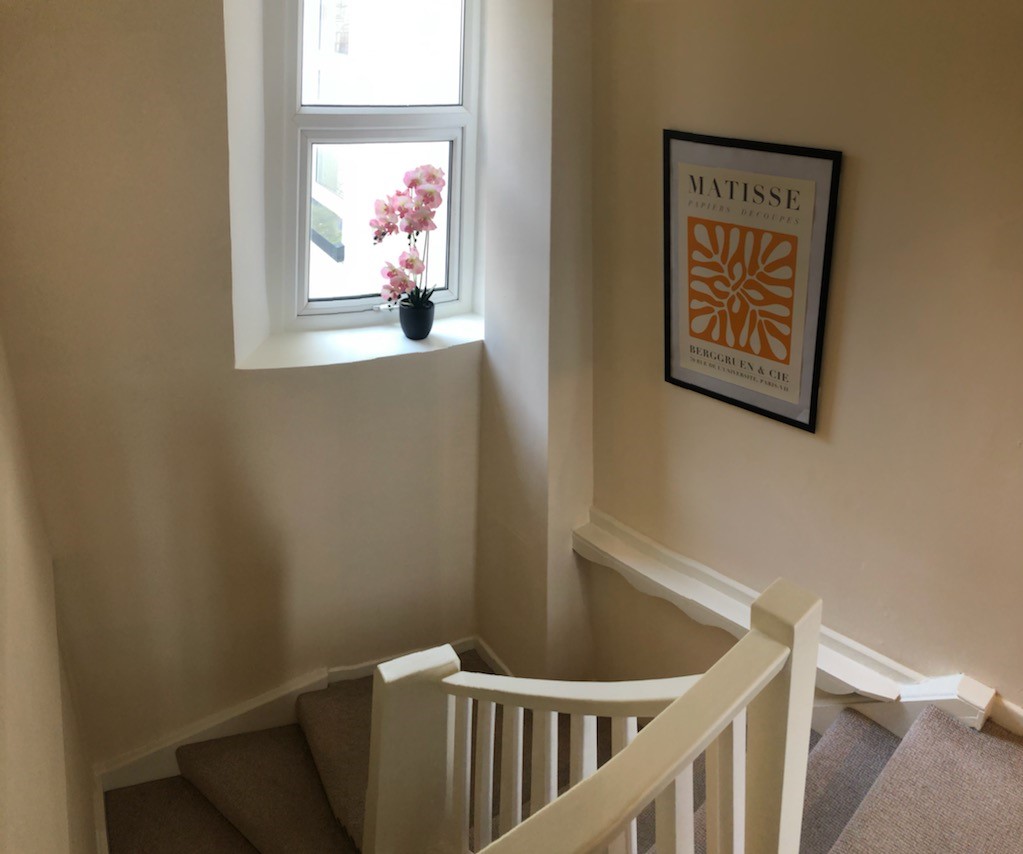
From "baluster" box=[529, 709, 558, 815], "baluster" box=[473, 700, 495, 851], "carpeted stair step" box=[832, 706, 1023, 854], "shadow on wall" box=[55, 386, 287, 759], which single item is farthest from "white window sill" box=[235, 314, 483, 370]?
"carpeted stair step" box=[832, 706, 1023, 854]

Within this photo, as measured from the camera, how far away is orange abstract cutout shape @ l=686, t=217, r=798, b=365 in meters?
2.23

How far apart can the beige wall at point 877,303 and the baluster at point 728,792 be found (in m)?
1.08

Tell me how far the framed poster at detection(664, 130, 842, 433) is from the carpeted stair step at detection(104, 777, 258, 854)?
6.26 ft

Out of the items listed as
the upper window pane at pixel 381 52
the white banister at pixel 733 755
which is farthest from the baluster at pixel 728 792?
the upper window pane at pixel 381 52

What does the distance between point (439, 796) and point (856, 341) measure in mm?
1351

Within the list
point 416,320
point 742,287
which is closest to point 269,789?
point 416,320

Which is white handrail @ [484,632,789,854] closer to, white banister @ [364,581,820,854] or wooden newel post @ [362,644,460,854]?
white banister @ [364,581,820,854]

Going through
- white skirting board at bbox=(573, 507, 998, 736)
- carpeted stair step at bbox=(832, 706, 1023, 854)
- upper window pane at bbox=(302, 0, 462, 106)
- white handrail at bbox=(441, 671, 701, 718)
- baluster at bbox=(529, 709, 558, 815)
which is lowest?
carpeted stair step at bbox=(832, 706, 1023, 854)

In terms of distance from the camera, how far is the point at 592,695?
151 cm

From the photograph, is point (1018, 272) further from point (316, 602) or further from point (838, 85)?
point (316, 602)

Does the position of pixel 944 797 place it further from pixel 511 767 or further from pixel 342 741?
pixel 342 741

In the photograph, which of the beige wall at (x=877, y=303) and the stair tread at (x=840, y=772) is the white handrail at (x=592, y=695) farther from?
the beige wall at (x=877, y=303)

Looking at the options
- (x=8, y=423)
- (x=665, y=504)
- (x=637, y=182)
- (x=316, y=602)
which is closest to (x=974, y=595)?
(x=665, y=504)

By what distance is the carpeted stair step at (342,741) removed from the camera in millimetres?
2748
